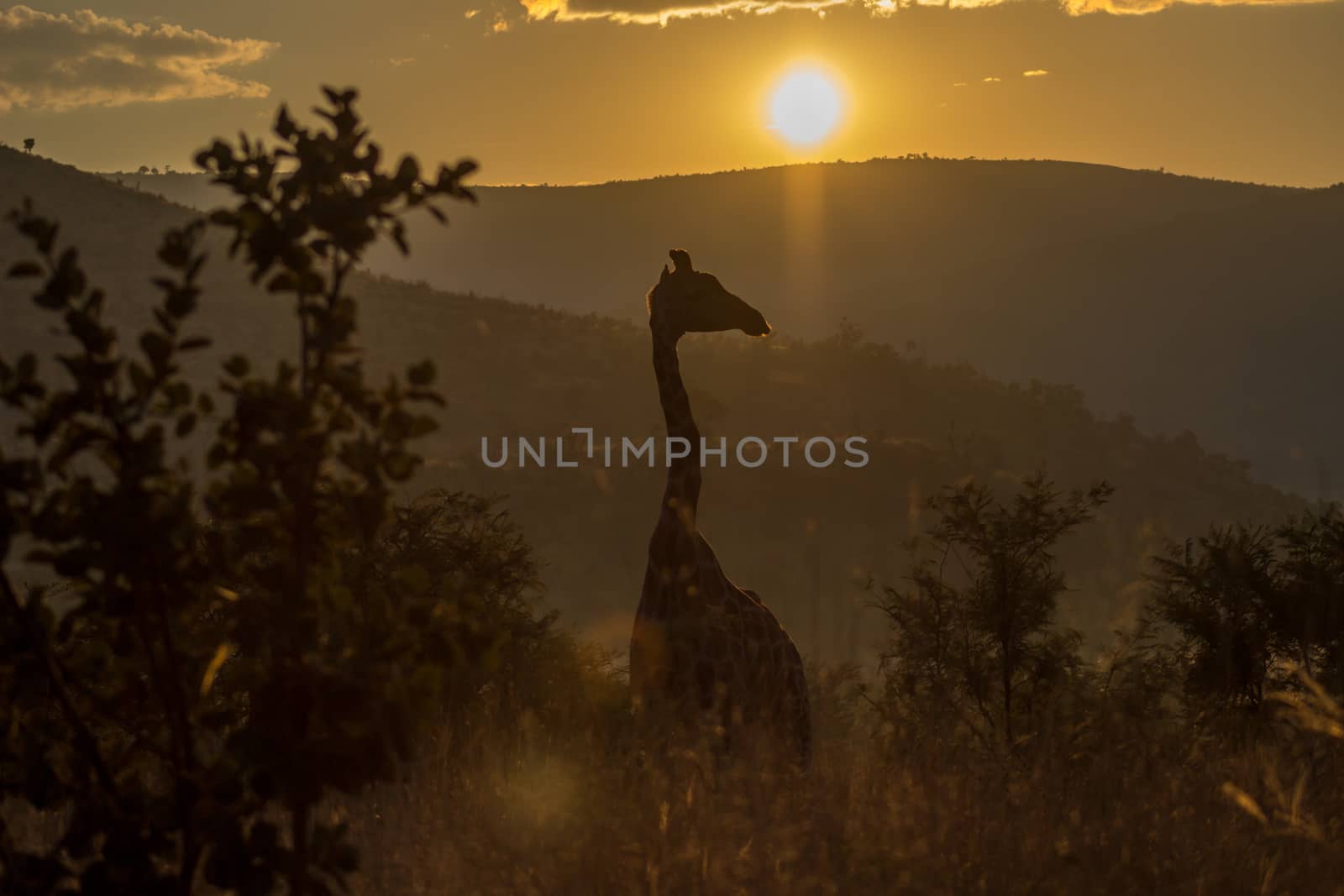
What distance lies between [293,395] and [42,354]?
4579 cm

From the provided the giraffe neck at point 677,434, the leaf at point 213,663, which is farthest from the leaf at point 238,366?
the giraffe neck at point 677,434

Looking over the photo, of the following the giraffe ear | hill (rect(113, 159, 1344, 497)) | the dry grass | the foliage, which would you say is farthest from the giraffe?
hill (rect(113, 159, 1344, 497))

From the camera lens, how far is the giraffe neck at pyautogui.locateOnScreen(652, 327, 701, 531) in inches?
290

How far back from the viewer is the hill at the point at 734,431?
96.3 ft

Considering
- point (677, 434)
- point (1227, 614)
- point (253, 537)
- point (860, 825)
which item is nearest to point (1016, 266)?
point (1227, 614)

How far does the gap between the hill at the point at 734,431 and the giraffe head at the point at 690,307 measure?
14711 mm

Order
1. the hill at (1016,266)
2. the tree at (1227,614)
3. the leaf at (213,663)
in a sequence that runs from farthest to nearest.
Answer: the hill at (1016,266) → the tree at (1227,614) → the leaf at (213,663)

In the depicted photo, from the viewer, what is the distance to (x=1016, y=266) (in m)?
123

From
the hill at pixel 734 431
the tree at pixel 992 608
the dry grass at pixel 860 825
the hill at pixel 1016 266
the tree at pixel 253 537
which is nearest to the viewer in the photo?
the tree at pixel 253 537

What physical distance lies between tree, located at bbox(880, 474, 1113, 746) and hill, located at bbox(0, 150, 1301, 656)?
13.0m

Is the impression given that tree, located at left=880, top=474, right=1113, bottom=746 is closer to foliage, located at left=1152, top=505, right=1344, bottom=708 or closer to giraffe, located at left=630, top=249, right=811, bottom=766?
foliage, located at left=1152, top=505, right=1344, bottom=708

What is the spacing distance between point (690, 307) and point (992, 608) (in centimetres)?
273

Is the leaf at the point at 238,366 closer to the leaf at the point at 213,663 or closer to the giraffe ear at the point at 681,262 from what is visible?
the leaf at the point at 213,663

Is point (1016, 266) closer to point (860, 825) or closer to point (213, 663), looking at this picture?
point (860, 825)
